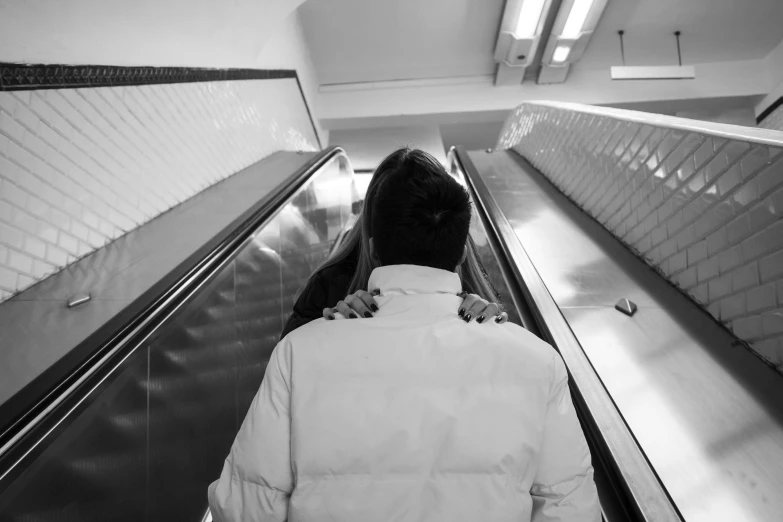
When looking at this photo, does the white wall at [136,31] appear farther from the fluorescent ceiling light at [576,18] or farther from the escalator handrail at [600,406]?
the fluorescent ceiling light at [576,18]

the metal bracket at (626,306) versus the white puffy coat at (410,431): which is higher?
the metal bracket at (626,306)

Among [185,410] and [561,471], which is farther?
[185,410]

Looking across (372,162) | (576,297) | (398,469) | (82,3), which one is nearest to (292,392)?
(398,469)

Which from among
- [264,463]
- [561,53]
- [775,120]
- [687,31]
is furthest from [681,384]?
[775,120]

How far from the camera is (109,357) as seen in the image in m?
1.48

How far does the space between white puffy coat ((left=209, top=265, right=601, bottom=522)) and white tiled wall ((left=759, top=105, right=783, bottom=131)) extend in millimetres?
10388

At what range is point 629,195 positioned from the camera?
8.95 feet

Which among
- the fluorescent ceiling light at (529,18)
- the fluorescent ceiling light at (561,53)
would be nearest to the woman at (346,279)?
the fluorescent ceiling light at (529,18)

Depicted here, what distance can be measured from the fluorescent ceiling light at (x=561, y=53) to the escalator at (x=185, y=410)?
7.05 meters

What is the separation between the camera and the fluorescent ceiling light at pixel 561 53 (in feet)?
27.7

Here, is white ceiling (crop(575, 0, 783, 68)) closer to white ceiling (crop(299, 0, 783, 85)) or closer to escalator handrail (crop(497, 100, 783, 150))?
white ceiling (crop(299, 0, 783, 85))

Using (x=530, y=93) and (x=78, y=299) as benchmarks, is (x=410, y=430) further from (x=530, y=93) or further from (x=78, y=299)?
(x=530, y=93)

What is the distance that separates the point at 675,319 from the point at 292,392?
1833mm

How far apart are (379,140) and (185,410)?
34.7 ft
